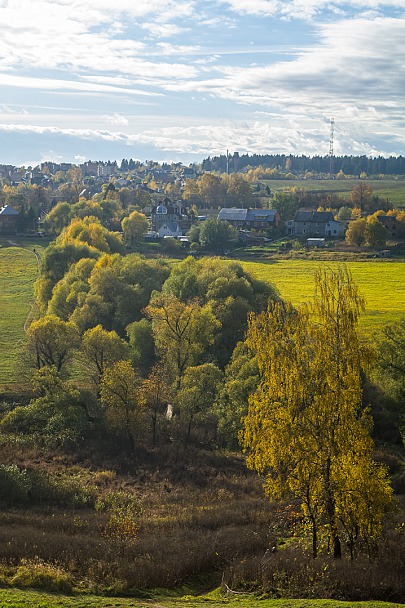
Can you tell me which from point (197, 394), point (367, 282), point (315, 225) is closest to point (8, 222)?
point (315, 225)

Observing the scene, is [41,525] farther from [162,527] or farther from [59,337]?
[59,337]

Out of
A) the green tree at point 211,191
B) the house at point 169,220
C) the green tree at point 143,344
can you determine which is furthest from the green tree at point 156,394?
the green tree at point 211,191

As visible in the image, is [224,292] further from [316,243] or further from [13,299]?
[316,243]

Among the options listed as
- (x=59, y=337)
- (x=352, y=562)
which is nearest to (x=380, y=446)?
(x=352, y=562)

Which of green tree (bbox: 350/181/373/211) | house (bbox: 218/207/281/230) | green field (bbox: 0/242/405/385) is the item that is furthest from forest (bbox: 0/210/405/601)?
green tree (bbox: 350/181/373/211)

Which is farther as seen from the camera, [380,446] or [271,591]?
[380,446]

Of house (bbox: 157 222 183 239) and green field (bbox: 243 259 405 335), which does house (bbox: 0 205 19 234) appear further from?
green field (bbox: 243 259 405 335)
